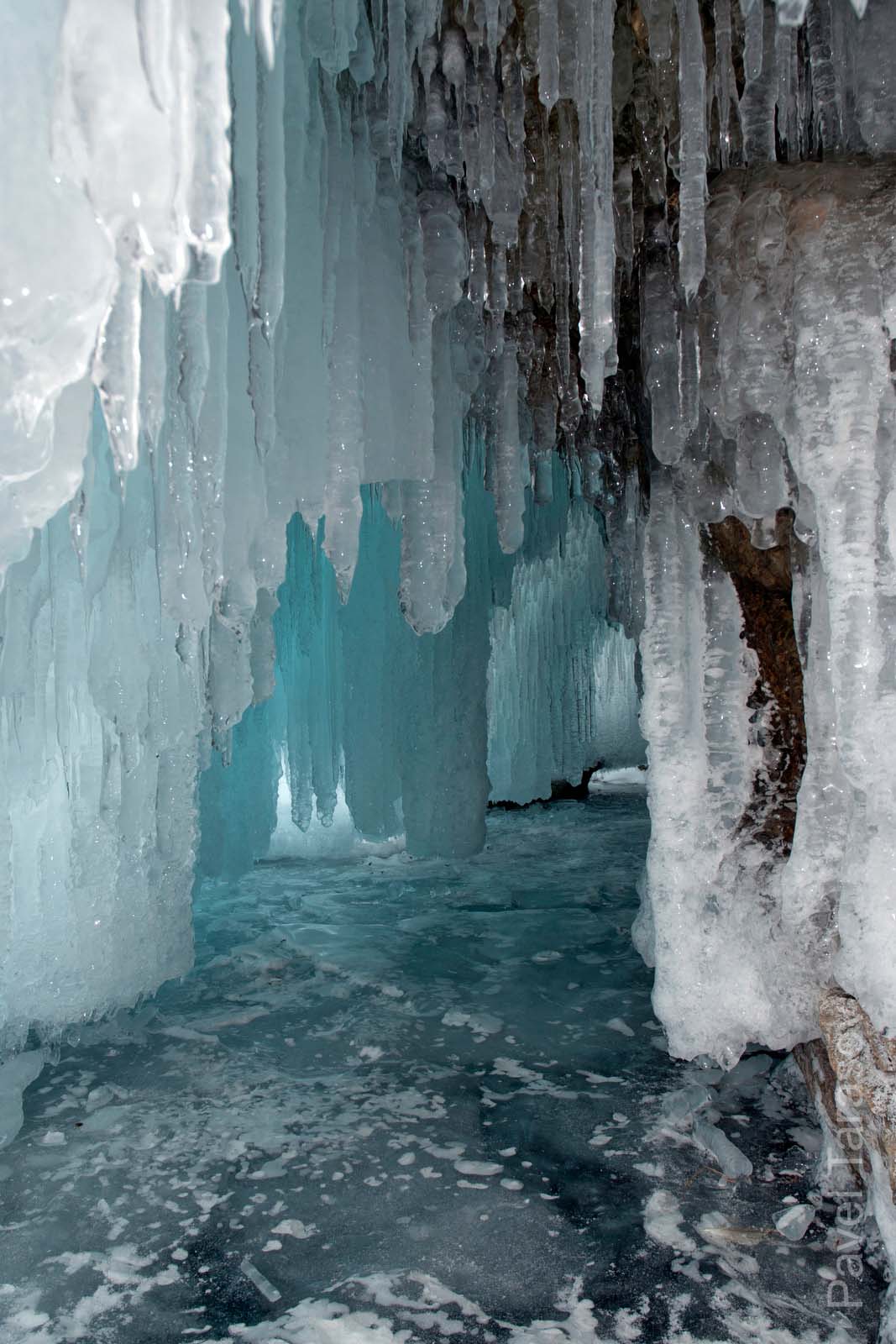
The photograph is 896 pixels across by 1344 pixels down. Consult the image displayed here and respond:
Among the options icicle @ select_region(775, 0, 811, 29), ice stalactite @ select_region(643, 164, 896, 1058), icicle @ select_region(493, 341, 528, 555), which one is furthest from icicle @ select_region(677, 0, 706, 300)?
icicle @ select_region(493, 341, 528, 555)

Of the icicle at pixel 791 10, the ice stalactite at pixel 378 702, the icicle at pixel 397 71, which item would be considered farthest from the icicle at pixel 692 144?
the ice stalactite at pixel 378 702

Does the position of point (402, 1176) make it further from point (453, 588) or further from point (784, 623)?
point (784, 623)

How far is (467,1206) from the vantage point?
2857mm

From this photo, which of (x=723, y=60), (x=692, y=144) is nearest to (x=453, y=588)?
(x=692, y=144)

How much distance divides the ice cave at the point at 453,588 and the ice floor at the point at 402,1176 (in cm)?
2

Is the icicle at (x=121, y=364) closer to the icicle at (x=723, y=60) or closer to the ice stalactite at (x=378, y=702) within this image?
the icicle at (x=723, y=60)

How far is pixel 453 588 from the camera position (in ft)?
12.5

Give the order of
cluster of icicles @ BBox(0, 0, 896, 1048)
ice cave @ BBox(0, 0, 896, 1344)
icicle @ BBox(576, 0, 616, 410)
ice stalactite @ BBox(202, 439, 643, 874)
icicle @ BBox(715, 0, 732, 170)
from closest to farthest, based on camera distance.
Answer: cluster of icicles @ BBox(0, 0, 896, 1048) < ice cave @ BBox(0, 0, 896, 1344) < icicle @ BBox(576, 0, 616, 410) < icicle @ BBox(715, 0, 732, 170) < ice stalactite @ BBox(202, 439, 643, 874)

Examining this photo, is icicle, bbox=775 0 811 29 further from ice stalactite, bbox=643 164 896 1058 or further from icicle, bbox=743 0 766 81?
ice stalactite, bbox=643 164 896 1058

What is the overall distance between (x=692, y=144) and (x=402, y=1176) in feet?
10.4

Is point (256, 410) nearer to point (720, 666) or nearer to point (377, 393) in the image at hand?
point (377, 393)

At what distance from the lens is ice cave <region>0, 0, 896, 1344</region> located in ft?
6.33

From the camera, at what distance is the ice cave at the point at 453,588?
193cm

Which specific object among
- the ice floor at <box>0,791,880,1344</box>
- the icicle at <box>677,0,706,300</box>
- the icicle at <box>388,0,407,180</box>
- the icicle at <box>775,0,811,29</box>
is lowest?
the ice floor at <box>0,791,880,1344</box>
